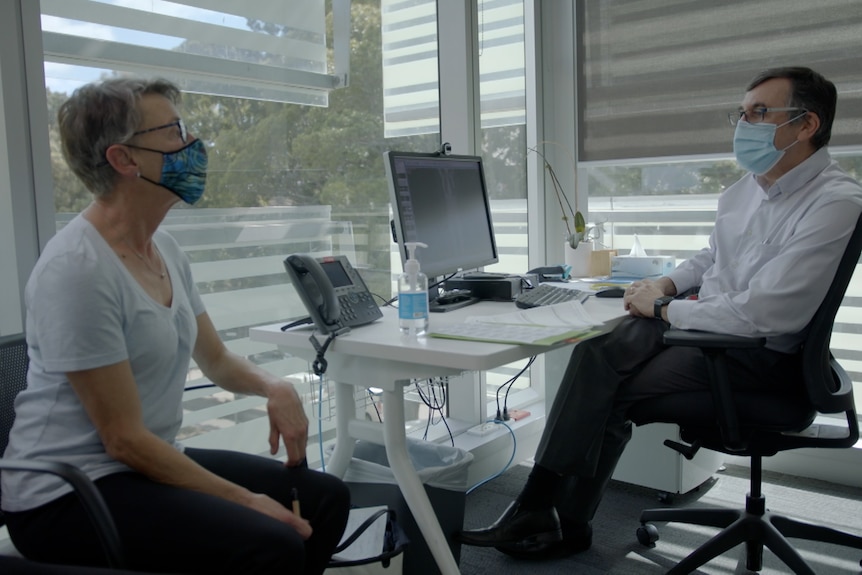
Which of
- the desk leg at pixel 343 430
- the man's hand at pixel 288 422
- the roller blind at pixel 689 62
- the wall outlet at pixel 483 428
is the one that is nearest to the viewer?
the man's hand at pixel 288 422

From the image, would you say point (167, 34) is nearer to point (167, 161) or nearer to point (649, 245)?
point (167, 161)

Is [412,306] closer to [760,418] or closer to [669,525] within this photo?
[760,418]

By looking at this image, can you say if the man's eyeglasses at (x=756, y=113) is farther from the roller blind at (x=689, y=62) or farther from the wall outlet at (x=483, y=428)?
the wall outlet at (x=483, y=428)

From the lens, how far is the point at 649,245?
10.9 feet

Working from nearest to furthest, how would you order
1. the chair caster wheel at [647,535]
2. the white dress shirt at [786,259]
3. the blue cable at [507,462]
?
1. the white dress shirt at [786,259]
2. the chair caster wheel at [647,535]
3. the blue cable at [507,462]

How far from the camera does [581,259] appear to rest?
3.04 metres

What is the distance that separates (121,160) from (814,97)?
1838 mm

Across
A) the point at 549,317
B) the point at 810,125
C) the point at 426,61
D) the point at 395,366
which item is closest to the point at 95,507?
the point at 395,366

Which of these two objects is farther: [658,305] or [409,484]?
[658,305]

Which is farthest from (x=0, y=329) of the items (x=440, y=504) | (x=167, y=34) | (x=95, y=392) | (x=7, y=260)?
(x=440, y=504)

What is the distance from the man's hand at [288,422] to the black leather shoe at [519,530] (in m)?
0.79

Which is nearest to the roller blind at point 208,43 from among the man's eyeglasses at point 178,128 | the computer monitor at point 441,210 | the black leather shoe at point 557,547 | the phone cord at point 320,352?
the computer monitor at point 441,210

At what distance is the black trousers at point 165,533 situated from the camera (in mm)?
1240

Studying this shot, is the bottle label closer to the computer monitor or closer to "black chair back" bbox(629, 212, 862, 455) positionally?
the computer monitor
